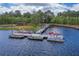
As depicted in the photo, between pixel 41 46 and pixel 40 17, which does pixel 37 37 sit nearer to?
pixel 41 46

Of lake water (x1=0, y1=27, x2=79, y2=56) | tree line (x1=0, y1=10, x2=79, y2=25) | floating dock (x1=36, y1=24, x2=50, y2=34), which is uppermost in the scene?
tree line (x1=0, y1=10, x2=79, y2=25)

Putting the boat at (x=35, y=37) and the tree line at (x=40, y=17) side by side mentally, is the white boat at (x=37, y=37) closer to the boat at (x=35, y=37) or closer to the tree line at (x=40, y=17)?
the boat at (x=35, y=37)

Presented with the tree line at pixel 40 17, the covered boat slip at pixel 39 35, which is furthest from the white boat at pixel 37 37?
the tree line at pixel 40 17

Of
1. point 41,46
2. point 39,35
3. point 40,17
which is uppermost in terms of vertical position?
point 40,17

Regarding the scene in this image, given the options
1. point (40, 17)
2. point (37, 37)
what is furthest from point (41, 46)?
point (40, 17)

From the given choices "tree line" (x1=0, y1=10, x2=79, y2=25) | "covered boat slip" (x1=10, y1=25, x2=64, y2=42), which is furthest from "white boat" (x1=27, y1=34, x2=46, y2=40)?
"tree line" (x1=0, y1=10, x2=79, y2=25)

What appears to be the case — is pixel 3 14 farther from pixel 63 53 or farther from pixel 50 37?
pixel 63 53

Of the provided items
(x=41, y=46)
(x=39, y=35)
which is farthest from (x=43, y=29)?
(x=41, y=46)

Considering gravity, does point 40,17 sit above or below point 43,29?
above

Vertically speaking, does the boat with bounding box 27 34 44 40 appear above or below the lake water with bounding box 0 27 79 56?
above

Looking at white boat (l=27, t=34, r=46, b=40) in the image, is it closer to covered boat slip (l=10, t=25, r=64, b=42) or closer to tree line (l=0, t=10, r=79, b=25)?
covered boat slip (l=10, t=25, r=64, b=42)
